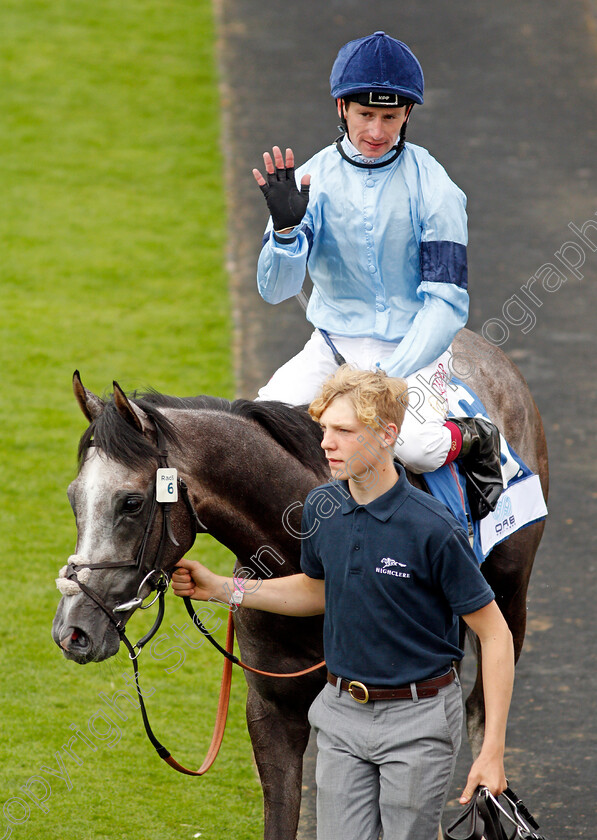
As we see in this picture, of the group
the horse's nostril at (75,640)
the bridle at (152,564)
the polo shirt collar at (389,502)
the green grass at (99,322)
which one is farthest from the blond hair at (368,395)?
the green grass at (99,322)

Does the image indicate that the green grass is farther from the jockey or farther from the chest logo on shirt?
the chest logo on shirt

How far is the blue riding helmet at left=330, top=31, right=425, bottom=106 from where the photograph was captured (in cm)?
328

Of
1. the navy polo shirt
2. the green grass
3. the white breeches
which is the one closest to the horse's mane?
the white breeches

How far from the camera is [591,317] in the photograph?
9055 millimetres

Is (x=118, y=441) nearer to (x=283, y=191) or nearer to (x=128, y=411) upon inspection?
(x=128, y=411)

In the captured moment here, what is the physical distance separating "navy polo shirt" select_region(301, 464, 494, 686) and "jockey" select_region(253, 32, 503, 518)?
0.65 m

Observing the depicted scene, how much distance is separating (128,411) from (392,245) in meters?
1.06

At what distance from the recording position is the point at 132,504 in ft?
9.31

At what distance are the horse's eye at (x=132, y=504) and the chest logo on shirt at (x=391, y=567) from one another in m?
0.63

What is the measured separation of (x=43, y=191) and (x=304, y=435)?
8.13 metres

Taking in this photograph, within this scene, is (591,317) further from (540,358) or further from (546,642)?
(546,642)

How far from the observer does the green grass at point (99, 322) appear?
4.55 meters

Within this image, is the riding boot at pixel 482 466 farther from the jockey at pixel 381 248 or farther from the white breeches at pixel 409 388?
the white breeches at pixel 409 388

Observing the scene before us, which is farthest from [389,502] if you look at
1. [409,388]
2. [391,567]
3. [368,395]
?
[409,388]
